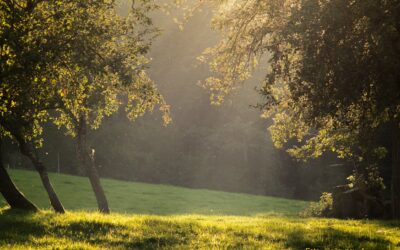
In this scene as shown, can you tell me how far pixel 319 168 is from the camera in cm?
5688

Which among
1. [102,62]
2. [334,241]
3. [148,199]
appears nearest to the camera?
[334,241]

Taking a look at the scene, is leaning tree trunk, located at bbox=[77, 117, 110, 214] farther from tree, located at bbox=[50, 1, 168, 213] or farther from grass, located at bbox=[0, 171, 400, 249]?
grass, located at bbox=[0, 171, 400, 249]

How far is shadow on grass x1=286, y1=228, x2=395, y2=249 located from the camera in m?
14.0

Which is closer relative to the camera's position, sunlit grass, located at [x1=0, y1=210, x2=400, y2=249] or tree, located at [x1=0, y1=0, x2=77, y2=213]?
sunlit grass, located at [x1=0, y1=210, x2=400, y2=249]

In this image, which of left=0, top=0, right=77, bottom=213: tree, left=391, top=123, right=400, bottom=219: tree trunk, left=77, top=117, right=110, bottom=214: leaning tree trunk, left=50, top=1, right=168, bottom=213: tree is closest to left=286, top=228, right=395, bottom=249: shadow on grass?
left=50, top=1, right=168, bottom=213: tree

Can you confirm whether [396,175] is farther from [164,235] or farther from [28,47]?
[28,47]

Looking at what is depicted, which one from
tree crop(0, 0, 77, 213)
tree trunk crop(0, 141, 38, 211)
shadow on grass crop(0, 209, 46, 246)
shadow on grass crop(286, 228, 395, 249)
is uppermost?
tree crop(0, 0, 77, 213)

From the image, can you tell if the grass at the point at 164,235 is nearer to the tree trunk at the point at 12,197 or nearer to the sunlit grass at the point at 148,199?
the tree trunk at the point at 12,197

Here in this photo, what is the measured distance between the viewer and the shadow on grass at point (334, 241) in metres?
14.0

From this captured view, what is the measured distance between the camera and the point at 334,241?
14.7m

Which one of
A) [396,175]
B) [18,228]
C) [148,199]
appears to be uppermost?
[396,175]

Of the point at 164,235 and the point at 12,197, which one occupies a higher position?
the point at 12,197

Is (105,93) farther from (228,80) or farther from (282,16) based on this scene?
(282,16)

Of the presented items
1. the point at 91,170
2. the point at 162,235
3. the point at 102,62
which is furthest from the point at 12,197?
the point at 162,235
